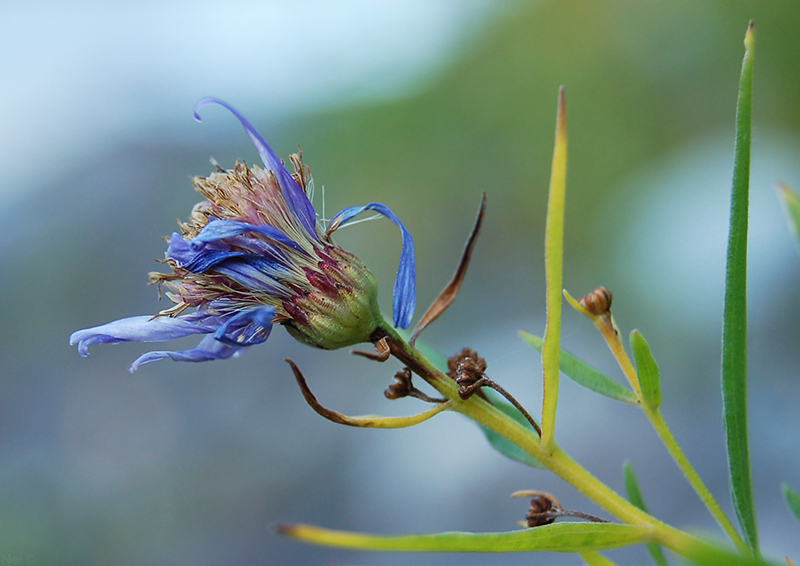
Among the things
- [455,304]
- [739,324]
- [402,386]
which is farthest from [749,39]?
[455,304]

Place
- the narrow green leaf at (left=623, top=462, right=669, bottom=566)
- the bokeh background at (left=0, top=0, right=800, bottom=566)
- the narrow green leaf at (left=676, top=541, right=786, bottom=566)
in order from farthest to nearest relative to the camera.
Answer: the bokeh background at (left=0, top=0, right=800, bottom=566)
the narrow green leaf at (left=623, top=462, right=669, bottom=566)
the narrow green leaf at (left=676, top=541, right=786, bottom=566)

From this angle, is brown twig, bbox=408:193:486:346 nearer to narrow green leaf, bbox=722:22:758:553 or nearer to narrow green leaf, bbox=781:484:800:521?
narrow green leaf, bbox=722:22:758:553

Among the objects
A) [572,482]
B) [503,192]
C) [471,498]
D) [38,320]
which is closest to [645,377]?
[572,482]

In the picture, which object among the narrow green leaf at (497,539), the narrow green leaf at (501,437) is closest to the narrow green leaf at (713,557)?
the narrow green leaf at (497,539)

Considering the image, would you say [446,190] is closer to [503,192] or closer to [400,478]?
[503,192]

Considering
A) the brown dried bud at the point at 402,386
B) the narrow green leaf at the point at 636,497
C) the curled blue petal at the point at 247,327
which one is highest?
the curled blue petal at the point at 247,327

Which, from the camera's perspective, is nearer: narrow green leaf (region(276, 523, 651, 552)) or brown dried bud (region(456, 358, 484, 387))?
narrow green leaf (region(276, 523, 651, 552))

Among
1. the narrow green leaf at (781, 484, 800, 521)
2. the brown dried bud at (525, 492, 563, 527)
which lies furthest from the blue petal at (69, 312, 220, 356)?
the narrow green leaf at (781, 484, 800, 521)

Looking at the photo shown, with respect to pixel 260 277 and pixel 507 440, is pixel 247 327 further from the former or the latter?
pixel 507 440

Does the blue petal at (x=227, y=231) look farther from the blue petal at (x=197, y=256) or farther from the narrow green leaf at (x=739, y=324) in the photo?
the narrow green leaf at (x=739, y=324)
